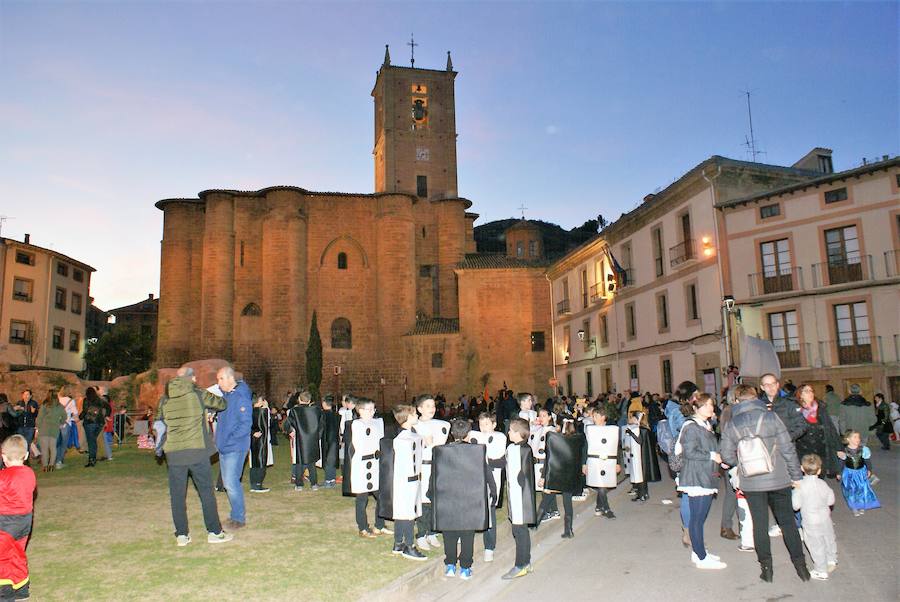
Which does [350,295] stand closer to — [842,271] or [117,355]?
[117,355]

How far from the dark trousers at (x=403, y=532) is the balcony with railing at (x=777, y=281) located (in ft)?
65.1

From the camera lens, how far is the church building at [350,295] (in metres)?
39.1

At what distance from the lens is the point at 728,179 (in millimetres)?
23703

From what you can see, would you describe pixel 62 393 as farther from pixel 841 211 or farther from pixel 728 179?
pixel 841 211

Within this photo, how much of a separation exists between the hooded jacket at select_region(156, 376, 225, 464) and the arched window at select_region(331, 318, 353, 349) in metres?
35.7

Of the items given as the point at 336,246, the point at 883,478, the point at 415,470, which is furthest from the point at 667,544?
the point at 336,246

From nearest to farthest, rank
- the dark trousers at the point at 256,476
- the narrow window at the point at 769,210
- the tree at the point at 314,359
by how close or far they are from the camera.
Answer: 1. the dark trousers at the point at 256,476
2. the narrow window at the point at 769,210
3. the tree at the point at 314,359

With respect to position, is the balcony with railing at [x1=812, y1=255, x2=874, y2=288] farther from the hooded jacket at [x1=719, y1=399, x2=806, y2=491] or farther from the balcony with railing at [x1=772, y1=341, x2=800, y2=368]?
the hooded jacket at [x1=719, y1=399, x2=806, y2=491]

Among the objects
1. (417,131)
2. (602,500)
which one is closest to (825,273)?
(602,500)

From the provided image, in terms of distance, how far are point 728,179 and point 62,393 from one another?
21632 millimetres

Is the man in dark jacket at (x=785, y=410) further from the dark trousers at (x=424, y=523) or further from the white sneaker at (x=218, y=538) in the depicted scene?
the white sneaker at (x=218, y=538)

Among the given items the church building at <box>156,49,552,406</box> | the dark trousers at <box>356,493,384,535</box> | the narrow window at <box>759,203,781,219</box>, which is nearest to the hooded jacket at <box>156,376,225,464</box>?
the dark trousers at <box>356,493,384,535</box>

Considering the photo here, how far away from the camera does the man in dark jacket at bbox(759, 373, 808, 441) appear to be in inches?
288

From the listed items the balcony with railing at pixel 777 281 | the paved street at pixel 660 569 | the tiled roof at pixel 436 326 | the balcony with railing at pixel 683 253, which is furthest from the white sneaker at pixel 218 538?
the tiled roof at pixel 436 326
